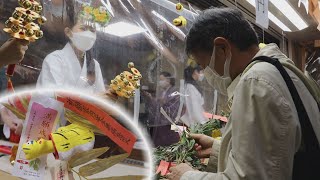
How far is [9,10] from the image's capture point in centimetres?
101

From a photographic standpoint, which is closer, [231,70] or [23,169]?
[23,169]

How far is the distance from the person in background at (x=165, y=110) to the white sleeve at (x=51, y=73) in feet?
1.57

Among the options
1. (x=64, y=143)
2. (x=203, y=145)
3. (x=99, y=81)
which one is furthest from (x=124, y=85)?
(x=203, y=145)

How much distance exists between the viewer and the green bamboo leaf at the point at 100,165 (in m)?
1.07

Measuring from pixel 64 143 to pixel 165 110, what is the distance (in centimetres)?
76

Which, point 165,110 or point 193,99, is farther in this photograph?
point 193,99

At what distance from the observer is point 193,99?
193 centimetres

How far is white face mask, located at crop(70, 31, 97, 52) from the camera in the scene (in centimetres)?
121

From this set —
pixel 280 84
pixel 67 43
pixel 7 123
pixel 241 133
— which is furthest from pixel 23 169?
pixel 280 84

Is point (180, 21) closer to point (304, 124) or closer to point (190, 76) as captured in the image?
point (190, 76)

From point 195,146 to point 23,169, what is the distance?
2.29ft

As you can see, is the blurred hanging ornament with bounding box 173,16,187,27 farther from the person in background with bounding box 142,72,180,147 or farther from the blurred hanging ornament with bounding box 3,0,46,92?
the blurred hanging ornament with bounding box 3,0,46,92

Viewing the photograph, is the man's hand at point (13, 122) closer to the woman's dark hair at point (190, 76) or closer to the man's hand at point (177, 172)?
the man's hand at point (177, 172)

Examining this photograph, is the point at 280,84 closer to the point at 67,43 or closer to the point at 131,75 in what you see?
the point at 131,75
